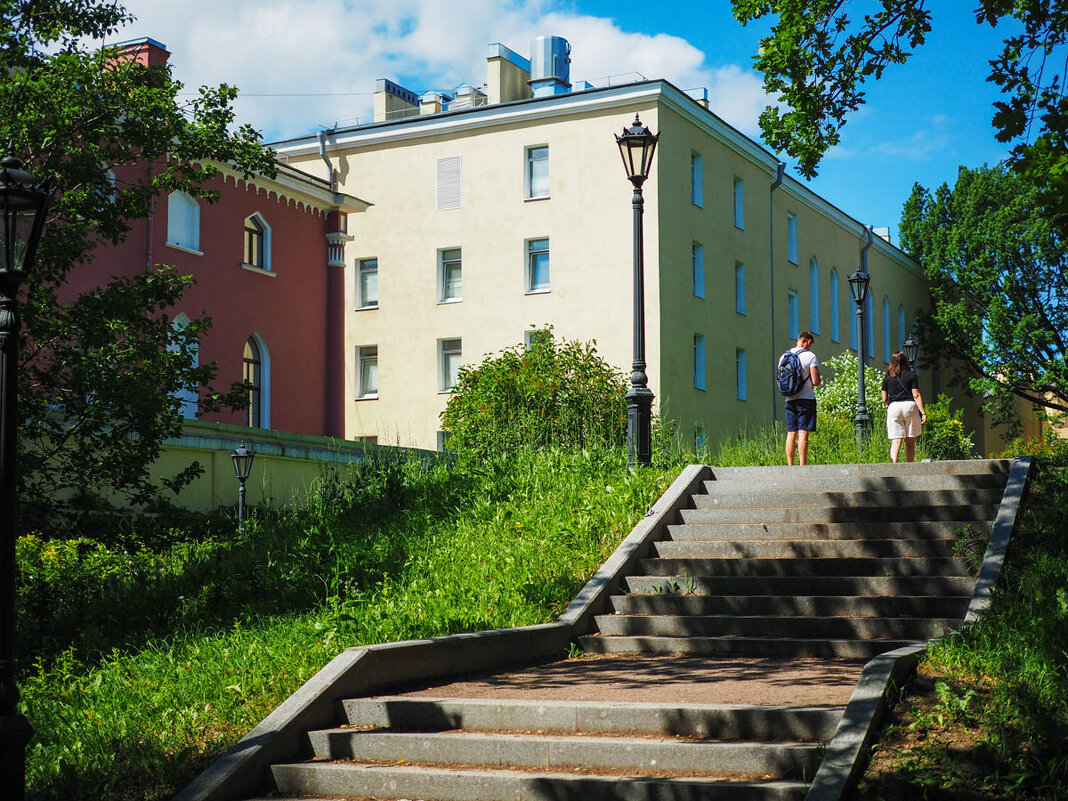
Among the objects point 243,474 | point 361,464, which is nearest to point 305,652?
point 361,464

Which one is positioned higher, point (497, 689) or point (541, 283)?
point (541, 283)

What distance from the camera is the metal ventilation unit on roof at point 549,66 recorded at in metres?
41.7

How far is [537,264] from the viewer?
3850 centimetres

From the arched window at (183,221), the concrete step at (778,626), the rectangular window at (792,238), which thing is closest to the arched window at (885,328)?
the rectangular window at (792,238)

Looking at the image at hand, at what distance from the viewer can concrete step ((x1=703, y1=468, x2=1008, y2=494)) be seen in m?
12.8

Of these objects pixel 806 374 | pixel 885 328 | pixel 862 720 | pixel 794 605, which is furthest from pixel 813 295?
pixel 862 720

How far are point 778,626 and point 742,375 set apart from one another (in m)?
31.3

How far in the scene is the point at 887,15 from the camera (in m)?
12.8

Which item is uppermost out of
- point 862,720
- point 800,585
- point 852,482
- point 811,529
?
point 852,482

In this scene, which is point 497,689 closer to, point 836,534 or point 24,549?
point 836,534

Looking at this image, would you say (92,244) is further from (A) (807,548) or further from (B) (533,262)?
(B) (533,262)

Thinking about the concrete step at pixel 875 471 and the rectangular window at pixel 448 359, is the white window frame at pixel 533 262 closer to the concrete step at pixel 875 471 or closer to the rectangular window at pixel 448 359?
the rectangular window at pixel 448 359

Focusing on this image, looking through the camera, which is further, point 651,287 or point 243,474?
point 651,287

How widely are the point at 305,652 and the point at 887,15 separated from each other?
28.3 feet
